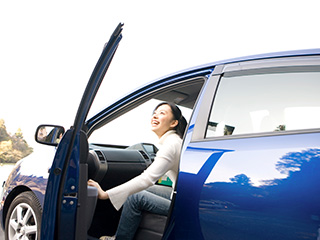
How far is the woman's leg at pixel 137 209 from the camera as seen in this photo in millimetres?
2580

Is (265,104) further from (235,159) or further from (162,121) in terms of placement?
(162,121)

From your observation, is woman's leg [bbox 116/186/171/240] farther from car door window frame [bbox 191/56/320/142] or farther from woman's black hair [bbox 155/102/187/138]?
car door window frame [bbox 191/56/320/142]

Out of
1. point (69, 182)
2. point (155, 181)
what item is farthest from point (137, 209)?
point (69, 182)

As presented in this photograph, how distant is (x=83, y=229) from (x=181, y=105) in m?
1.30

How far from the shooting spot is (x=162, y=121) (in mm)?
2742

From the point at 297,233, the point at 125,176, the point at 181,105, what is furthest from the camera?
the point at 125,176

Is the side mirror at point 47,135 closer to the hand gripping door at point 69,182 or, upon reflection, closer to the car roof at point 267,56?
the hand gripping door at point 69,182

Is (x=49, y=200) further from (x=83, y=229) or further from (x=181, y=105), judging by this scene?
(x=181, y=105)

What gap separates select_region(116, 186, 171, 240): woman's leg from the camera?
258 cm

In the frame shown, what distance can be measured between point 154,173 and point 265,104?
822 millimetres

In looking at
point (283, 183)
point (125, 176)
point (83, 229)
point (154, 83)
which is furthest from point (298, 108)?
point (125, 176)

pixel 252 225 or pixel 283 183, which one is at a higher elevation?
pixel 283 183

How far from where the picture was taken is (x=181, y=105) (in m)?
3.09

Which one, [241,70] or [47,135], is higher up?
[241,70]
